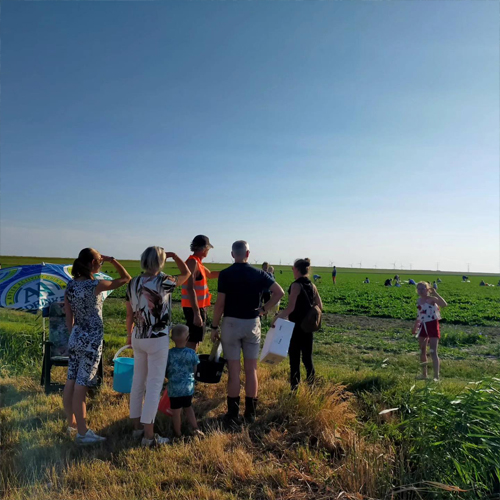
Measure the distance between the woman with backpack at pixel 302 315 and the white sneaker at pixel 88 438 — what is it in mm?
2463

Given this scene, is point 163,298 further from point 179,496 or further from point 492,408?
point 492,408

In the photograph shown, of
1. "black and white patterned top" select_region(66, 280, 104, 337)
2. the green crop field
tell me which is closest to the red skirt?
the green crop field

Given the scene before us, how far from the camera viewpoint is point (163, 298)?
4.10 metres

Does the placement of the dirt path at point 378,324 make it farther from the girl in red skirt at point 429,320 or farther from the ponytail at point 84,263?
the ponytail at point 84,263

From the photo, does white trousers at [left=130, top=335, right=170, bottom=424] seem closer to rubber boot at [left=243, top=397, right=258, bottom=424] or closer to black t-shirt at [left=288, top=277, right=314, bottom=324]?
rubber boot at [left=243, top=397, right=258, bottom=424]

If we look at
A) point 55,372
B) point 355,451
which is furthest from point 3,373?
point 355,451

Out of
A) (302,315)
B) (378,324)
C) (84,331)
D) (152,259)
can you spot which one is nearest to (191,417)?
(84,331)

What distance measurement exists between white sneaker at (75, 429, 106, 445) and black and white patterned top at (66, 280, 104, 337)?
3.36 ft

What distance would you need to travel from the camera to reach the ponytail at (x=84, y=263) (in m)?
4.31

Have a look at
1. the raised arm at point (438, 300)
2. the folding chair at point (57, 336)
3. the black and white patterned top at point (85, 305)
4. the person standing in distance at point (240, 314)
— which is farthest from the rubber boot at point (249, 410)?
the raised arm at point (438, 300)

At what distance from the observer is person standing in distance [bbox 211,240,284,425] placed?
→ 470 centimetres

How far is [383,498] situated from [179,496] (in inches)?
64.6

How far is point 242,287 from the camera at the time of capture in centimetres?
469

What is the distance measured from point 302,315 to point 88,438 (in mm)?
2892
